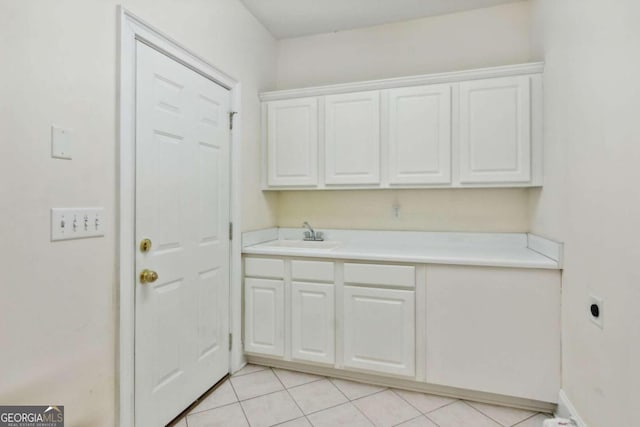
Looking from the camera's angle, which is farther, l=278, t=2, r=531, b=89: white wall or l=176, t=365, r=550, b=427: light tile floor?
l=278, t=2, r=531, b=89: white wall

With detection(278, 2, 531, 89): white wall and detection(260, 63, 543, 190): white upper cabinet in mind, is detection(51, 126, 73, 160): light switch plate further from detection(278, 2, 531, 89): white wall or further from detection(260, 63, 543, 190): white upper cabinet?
detection(278, 2, 531, 89): white wall

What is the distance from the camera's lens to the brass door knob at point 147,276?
5.08 feet

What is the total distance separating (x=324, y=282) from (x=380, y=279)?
0.38m

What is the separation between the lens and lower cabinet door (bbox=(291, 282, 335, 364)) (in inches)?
86.4

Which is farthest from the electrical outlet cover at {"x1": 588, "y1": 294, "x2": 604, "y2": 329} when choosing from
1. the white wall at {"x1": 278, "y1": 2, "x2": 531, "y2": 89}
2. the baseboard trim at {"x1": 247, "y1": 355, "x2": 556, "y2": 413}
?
the white wall at {"x1": 278, "y1": 2, "x2": 531, "y2": 89}

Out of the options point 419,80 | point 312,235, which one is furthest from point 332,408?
point 419,80

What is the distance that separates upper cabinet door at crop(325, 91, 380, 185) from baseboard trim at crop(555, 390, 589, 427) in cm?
166

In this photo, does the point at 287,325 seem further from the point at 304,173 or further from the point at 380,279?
the point at 304,173

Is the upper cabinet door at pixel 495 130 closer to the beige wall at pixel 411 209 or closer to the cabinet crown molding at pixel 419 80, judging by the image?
the cabinet crown molding at pixel 419 80

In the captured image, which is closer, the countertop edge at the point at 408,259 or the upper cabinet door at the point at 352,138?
the countertop edge at the point at 408,259

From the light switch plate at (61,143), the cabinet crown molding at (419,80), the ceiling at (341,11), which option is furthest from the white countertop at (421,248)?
the ceiling at (341,11)

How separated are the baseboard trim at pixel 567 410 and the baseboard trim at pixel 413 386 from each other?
85mm

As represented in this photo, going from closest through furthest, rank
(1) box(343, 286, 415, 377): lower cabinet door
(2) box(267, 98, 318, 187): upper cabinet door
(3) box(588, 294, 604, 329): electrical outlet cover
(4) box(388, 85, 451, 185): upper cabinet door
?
(3) box(588, 294, 604, 329): electrical outlet cover < (1) box(343, 286, 415, 377): lower cabinet door < (4) box(388, 85, 451, 185): upper cabinet door < (2) box(267, 98, 318, 187): upper cabinet door

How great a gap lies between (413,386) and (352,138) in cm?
178
